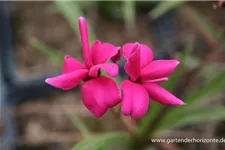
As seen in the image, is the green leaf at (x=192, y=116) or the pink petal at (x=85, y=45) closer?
the pink petal at (x=85, y=45)

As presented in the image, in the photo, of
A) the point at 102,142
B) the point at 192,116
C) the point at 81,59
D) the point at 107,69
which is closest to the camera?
the point at 107,69

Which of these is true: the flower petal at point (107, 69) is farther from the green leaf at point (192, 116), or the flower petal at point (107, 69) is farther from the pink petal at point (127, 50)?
the green leaf at point (192, 116)

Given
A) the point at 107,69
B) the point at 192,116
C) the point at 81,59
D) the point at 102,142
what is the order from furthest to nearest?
the point at 81,59
the point at 192,116
the point at 102,142
the point at 107,69

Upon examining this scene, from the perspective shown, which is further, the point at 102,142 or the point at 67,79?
the point at 102,142

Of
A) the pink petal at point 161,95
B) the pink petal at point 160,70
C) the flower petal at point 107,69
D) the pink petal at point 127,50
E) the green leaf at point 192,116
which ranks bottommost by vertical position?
the green leaf at point 192,116

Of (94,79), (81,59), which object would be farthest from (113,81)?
(81,59)

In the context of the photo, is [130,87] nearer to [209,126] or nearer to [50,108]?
[209,126]

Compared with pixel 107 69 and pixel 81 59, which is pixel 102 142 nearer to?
pixel 107 69

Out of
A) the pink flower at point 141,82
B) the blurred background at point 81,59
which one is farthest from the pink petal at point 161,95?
the blurred background at point 81,59
